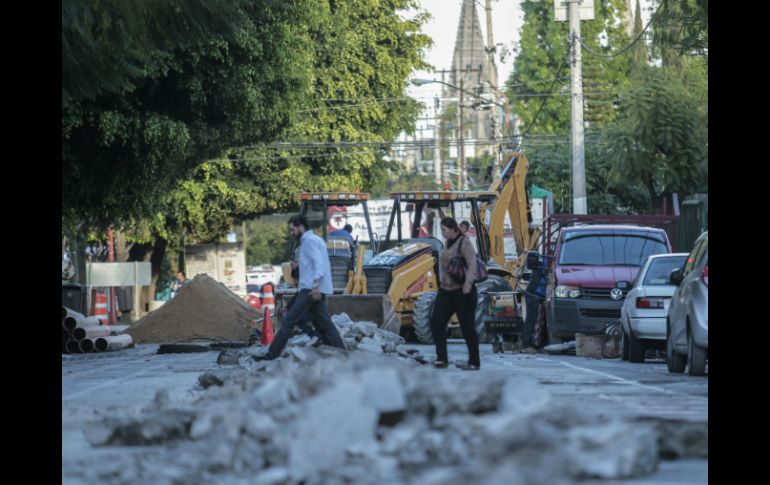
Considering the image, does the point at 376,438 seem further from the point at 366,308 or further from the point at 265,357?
the point at 366,308

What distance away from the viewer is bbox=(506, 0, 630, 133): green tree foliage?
72.1 m

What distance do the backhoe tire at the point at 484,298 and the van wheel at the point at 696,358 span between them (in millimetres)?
10649

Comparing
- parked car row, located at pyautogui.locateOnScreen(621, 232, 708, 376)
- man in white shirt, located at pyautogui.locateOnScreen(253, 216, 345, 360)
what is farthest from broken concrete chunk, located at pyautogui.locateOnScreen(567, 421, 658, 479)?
man in white shirt, located at pyautogui.locateOnScreen(253, 216, 345, 360)

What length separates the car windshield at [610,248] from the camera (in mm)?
25906

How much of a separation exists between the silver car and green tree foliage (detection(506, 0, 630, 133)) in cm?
5436

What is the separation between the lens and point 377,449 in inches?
319

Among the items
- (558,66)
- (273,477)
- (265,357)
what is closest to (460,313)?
(265,357)

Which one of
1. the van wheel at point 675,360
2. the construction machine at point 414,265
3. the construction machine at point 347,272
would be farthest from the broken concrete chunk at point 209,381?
the construction machine at point 414,265

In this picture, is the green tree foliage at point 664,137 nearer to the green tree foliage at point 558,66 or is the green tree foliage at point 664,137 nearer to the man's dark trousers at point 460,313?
the man's dark trousers at point 460,313

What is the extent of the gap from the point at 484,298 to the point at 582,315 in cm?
337

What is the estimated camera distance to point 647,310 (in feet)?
68.5

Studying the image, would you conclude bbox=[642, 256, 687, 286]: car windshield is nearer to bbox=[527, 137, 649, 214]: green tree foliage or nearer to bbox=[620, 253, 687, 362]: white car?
bbox=[620, 253, 687, 362]: white car
